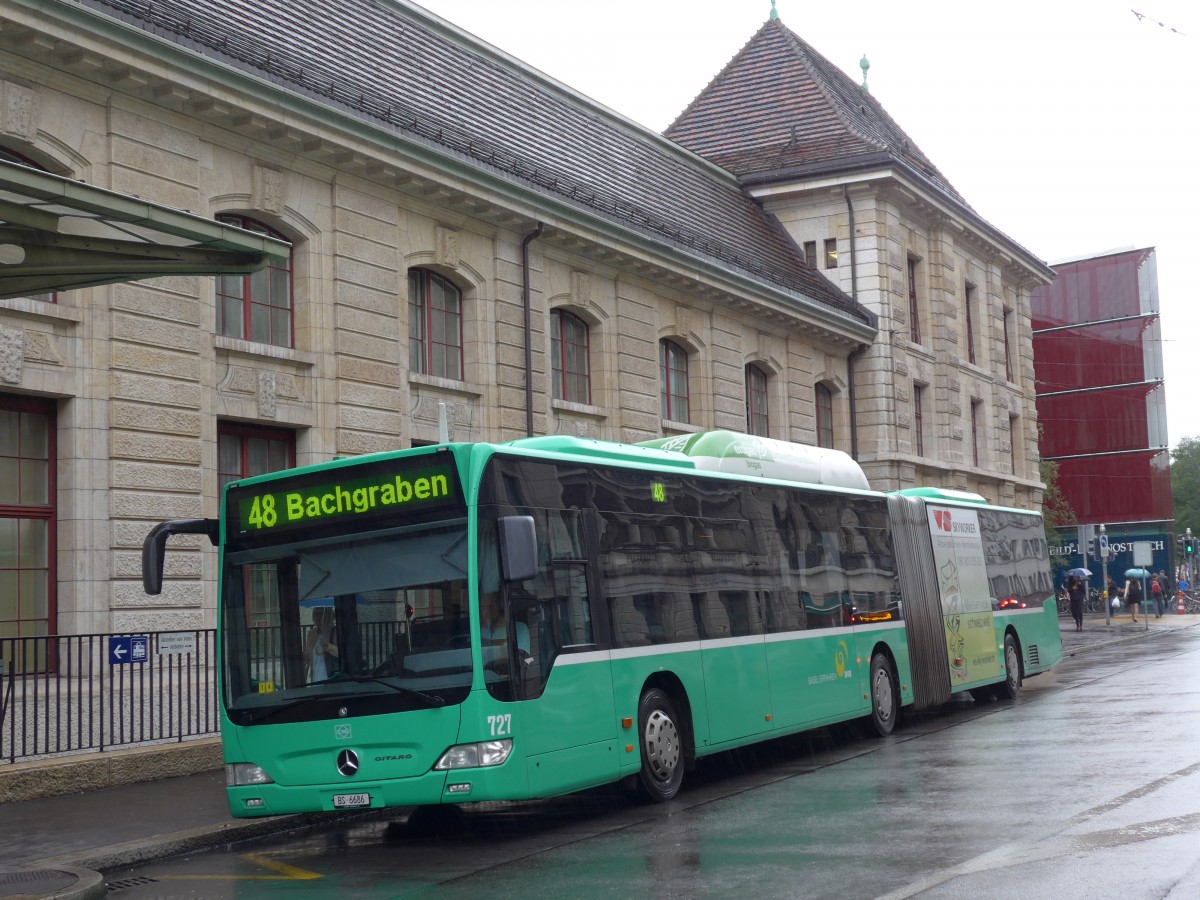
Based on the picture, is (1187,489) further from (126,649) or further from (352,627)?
(352,627)

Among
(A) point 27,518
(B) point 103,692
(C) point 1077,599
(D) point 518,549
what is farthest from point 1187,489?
(D) point 518,549

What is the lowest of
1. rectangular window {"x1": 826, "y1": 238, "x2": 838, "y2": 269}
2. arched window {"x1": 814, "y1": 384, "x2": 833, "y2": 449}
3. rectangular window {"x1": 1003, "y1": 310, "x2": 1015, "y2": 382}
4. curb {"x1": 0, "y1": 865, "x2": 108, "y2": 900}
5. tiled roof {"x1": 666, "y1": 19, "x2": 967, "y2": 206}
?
curb {"x1": 0, "y1": 865, "x2": 108, "y2": 900}

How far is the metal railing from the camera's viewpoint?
1390 cm

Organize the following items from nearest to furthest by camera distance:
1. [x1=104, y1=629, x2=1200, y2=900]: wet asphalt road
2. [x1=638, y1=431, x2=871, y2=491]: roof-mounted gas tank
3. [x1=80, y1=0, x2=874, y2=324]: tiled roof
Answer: [x1=104, y1=629, x2=1200, y2=900]: wet asphalt road < [x1=638, y1=431, x2=871, y2=491]: roof-mounted gas tank < [x1=80, y1=0, x2=874, y2=324]: tiled roof

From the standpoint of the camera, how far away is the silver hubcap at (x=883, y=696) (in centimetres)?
1748

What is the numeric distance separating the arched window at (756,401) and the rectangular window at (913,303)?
815 cm

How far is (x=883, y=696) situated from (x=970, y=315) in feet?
93.0

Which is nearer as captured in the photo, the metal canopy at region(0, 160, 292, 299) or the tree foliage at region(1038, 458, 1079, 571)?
the metal canopy at region(0, 160, 292, 299)

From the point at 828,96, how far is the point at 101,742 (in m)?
30.5

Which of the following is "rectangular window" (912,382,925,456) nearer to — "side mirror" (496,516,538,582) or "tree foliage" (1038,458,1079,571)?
"tree foliage" (1038,458,1079,571)

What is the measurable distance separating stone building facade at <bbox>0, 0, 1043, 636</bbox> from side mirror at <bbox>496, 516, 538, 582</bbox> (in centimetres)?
Answer: 795

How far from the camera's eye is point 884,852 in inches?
357

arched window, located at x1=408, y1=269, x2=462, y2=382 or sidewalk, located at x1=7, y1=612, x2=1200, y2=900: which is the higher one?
arched window, located at x1=408, y1=269, x2=462, y2=382

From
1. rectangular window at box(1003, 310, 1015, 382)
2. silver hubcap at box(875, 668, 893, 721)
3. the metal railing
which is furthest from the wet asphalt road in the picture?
rectangular window at box(1003, 310, 1015, 382)
